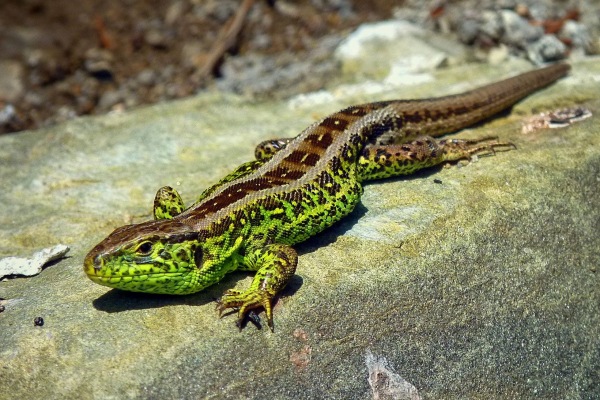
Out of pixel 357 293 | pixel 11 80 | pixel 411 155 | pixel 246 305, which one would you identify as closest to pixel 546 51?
pixel 411 155

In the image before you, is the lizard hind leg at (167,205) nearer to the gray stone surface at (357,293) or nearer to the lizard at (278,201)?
the lizard at (278,201)

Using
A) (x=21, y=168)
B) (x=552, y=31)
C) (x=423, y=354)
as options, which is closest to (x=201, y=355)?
(x=423, y=354)

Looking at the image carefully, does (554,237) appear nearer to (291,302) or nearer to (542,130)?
(542,130)

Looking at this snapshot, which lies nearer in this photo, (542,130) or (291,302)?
(291,302)

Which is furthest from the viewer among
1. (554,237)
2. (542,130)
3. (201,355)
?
(542,130)

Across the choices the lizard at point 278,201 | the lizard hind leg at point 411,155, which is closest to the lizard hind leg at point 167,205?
the lizard at point 278,201

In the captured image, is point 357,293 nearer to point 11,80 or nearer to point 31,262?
point 31,262
